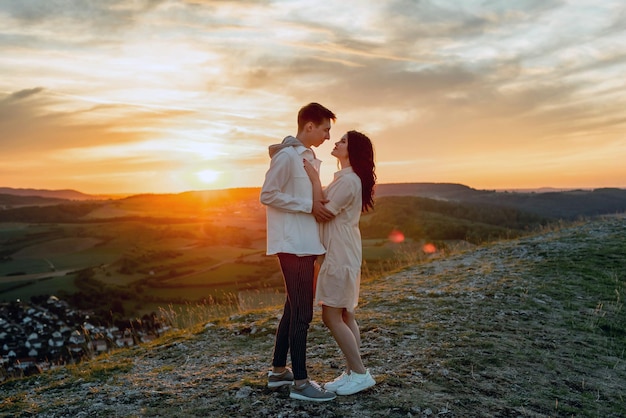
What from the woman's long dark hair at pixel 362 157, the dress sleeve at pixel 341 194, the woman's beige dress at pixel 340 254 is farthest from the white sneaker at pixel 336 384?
the woman's long dark hair at pixel 362 157

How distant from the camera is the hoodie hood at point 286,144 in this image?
4242 mm

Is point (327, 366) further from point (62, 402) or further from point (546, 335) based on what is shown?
point (546, 335)

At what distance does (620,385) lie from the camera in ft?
18.0

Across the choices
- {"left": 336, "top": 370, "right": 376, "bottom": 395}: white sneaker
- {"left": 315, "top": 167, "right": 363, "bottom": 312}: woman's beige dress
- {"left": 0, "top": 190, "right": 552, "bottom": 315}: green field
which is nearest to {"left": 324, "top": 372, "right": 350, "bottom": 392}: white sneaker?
{"left": 336, "top": 370, "right": 376, "bottom": 395}: white sneaker

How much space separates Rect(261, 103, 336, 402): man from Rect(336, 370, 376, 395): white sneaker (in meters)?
0.56

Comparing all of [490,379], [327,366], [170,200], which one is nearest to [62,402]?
[327,366]

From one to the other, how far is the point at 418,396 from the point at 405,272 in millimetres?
8590

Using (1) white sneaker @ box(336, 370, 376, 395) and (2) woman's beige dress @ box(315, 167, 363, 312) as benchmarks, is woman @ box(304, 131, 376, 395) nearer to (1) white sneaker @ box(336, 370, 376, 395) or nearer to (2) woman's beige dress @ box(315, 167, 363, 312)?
(2) woman's beige dress @ box(315, 167, 363, 312)

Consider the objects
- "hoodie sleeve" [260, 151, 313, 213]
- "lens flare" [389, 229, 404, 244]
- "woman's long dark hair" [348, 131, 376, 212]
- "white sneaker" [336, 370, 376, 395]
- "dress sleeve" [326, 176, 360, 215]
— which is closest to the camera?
"hoodie sleeve" [260, 151, 313, 213]

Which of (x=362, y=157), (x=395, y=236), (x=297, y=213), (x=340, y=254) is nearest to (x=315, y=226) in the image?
(x=297, y=213)

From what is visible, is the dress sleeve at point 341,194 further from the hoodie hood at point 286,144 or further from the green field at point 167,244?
the green field at point 167,244

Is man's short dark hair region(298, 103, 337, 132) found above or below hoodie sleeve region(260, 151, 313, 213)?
above

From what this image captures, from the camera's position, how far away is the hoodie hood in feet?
13.9

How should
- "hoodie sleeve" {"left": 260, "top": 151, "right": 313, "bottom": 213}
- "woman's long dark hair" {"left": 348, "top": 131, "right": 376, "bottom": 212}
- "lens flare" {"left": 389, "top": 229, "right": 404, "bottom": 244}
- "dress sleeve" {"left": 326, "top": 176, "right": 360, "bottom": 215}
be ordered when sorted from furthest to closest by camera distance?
"lens flare" {"left": 389, "top": 229, "right": 404, "bottom": 244}, "woman's long dark hair" {"left": 348, "top": 131, "right": 376, "bottom": 212}, "dress sleeve" {"left": 326, "top": 176, "right": 360, "bottom": 215}, "hoodie sleeve" {"left": 260, "top": 151, "right": 313, "bottom": 213}
